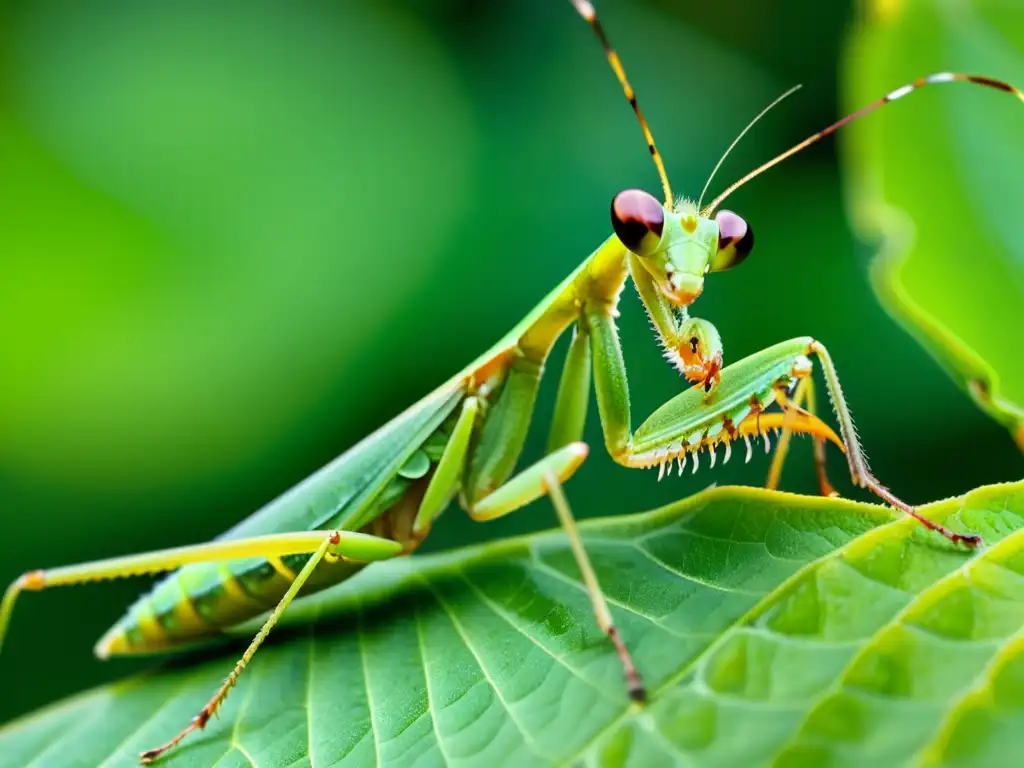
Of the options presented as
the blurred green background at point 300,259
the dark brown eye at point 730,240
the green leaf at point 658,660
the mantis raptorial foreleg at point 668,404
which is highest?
the blurred green background at point 300,259

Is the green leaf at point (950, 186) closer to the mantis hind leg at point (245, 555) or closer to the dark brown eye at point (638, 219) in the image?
the dark brown eye at point (638, 219)

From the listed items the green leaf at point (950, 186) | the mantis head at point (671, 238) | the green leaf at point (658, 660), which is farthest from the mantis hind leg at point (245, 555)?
the green leaf at point (950, 186)

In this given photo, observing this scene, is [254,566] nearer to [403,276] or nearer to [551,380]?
[551,380]

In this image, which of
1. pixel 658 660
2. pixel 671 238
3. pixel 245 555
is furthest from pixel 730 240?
pixel 245 555

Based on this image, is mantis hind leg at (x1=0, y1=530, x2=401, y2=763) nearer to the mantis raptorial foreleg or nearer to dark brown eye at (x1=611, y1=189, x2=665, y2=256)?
the mantis raptorial foreleg

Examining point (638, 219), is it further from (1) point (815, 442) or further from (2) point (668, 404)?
(1) point (815, 442)

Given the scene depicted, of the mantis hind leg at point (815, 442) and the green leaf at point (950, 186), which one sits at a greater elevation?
the green leaf at point (950, 186)

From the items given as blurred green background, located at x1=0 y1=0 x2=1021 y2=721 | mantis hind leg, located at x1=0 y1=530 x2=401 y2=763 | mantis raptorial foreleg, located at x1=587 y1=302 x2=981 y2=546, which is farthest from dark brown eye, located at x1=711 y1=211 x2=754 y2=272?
mantis hind leg, located at x1=0 y1=530 x2=401 y2=763
